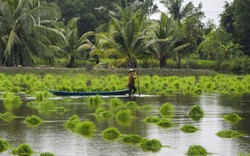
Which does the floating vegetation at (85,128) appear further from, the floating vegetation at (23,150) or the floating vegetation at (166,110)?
the floating vegetation at (166,110)

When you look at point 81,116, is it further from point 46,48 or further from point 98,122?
point 46,48

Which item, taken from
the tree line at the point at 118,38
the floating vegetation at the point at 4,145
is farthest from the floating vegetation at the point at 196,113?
the tree line at the point at 118,38

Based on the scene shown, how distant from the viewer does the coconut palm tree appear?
38750 millimetres

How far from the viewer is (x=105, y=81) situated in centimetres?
3397

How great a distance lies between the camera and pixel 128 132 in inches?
572

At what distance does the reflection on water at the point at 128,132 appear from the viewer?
1216 cm

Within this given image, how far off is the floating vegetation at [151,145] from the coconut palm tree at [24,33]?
2642cm

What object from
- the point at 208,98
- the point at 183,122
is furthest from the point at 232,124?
the point at 208,98

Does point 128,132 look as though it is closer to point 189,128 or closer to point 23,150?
point 189,128

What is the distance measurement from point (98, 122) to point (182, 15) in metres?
46.8

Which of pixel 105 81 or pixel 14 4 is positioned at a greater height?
pixel 14 4

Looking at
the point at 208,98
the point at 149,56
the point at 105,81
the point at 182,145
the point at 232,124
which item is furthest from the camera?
the point at 149,56

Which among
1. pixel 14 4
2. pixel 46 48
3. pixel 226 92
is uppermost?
pixel 14 4

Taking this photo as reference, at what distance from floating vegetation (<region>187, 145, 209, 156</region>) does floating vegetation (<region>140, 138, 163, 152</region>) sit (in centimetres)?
86
